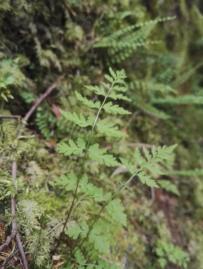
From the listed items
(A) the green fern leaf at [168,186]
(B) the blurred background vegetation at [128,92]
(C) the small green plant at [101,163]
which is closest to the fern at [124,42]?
(B) the blurred background vegetation at [128,92]

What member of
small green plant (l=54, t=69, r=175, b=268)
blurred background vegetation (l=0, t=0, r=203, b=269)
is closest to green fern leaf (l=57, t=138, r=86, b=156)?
small green plant (l=54, t=69, r=175, b=268)

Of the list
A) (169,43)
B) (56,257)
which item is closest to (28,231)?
(56,257)

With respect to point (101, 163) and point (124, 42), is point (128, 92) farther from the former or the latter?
point (101, 163)

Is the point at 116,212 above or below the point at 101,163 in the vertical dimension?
below

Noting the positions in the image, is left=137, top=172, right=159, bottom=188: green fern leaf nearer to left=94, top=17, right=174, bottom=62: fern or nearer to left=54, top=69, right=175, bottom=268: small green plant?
left=54, top=69, right=175, bottom=268: small green plant

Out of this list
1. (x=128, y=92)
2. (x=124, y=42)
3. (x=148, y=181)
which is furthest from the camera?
(x=128, y=92)

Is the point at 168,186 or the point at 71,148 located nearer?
the point at 71,148

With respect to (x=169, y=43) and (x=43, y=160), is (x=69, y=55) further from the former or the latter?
(x=169, y=43)

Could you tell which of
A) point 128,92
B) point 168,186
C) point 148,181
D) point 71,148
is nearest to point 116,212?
point 148,181
